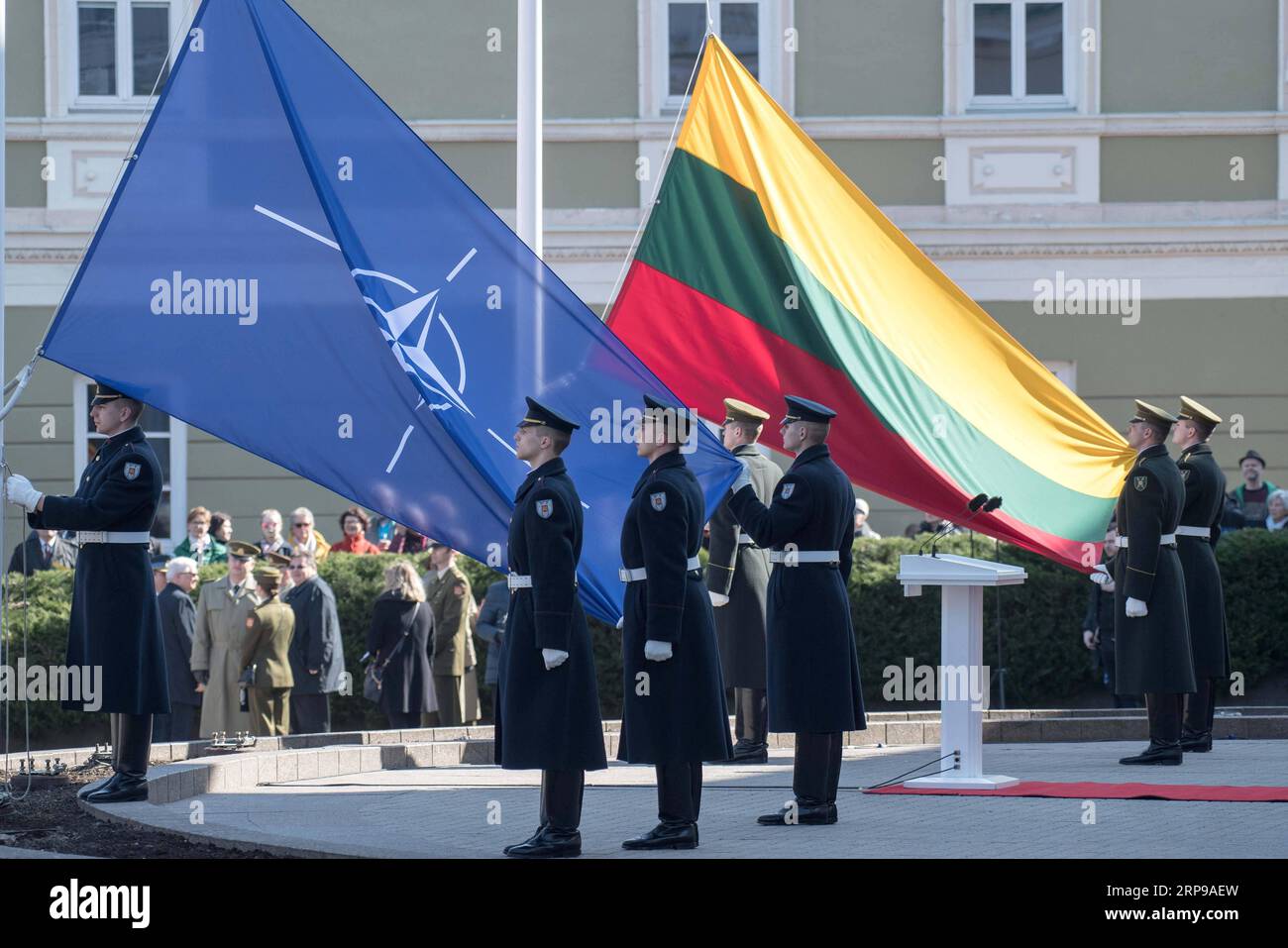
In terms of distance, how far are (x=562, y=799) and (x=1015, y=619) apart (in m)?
8.06

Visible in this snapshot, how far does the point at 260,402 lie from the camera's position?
33.4 feet

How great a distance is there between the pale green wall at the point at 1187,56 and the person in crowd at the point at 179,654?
10536 millimetres

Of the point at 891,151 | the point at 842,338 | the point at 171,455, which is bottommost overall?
the point at 171,455

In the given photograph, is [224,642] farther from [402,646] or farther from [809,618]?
[809,618]

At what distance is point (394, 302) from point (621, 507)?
150 cm

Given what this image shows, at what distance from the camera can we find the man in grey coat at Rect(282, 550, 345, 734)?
1449 centimetres

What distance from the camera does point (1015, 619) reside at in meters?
16.2

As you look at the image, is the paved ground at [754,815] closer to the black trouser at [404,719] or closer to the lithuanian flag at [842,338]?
the lithuanian flag at [842,338]

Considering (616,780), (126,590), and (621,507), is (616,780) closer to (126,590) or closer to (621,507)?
(621,507)

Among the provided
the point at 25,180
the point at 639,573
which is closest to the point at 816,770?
the point at 639,573

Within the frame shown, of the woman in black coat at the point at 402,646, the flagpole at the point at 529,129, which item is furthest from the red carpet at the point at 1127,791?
the woman in black coat at the point at 402,646

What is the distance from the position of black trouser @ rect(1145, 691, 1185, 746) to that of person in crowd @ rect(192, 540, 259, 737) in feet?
18.8
